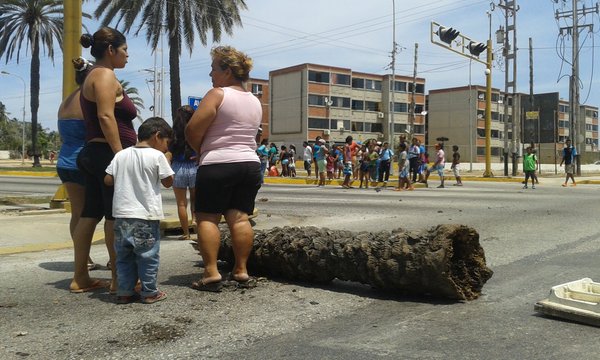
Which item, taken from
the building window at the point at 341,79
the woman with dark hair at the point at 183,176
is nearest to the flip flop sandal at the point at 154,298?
the woman with dark hair at the point at 183,176

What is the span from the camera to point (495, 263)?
6.04 m

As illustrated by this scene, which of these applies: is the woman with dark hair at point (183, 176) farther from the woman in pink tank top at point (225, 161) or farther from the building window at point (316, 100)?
the building window at point (316, 100)

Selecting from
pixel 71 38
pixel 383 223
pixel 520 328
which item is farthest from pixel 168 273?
pixel 71 38

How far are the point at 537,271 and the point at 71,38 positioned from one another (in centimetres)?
786

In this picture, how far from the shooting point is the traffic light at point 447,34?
23953 mm

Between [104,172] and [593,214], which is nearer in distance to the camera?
[104,172]

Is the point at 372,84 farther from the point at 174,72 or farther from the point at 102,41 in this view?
the point at 102,41

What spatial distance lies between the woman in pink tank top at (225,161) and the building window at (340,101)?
71523 mm

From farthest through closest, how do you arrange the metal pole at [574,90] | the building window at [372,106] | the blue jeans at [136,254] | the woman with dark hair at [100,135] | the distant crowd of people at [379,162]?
the building window at [372,106] < the metal pole at [574,90] < the distant crowd of people at [379,162] < the woman with dark hair at [100,135] < the blue jeans at [136,254]

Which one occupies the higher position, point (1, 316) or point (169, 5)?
point (169, 5)

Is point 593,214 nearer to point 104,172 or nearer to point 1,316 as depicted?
point 104,172

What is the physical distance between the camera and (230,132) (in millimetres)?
4590

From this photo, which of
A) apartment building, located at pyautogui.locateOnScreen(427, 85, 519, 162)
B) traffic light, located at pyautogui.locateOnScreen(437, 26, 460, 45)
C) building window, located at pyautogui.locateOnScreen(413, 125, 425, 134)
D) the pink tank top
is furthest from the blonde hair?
building window, located at pyautogui.locateOnScreen(413, 125, 425, 134)

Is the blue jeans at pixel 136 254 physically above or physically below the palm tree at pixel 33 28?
below
